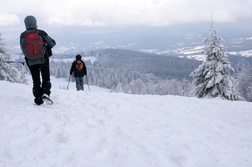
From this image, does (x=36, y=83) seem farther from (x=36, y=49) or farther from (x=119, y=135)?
(x=119, y=135)

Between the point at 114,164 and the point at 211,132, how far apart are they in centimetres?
290

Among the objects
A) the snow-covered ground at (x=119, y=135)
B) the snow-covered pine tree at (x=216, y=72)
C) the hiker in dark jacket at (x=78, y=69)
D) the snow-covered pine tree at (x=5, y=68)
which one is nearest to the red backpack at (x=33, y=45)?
the snow-covered ground at (x=119, y=135)

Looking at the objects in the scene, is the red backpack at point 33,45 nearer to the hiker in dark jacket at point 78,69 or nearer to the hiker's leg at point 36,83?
the hiker's leg at point 36,83

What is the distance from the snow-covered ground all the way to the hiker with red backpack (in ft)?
1.87

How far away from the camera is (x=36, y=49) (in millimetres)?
6359

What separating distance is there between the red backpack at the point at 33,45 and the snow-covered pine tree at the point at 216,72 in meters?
16.8

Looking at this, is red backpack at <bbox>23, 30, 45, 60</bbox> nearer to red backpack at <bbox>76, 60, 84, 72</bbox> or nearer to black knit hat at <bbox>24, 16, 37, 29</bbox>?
black knit hat at <bbox>24, 16, 37, 29</bbox>

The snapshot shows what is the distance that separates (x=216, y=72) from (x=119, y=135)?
17.8 meters

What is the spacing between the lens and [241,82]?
41.6 metres

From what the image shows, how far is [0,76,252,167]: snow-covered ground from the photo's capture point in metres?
3.83

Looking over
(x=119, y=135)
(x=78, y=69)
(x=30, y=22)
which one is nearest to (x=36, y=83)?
(x=30, y=22)

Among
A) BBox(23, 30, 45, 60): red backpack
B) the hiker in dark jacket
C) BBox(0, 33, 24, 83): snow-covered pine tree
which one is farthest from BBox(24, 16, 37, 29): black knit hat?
BBox(0, 33, 24, 83): snow-covered pine tree

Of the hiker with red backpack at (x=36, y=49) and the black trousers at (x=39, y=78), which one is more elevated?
the hiker with red backpack at (x=36, y=49)

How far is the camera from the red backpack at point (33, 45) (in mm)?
6230
